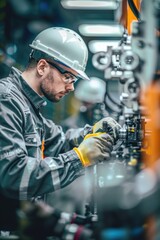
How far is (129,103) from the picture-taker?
235 centimetres

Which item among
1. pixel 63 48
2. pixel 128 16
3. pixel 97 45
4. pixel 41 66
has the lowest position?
pixel 97 45

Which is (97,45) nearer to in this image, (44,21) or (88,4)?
(88,4)

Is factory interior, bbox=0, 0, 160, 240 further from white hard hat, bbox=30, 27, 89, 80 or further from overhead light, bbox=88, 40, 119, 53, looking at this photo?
overhead light, bbox=88, 40, 119, 53

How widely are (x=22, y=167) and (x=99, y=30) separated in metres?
6.79

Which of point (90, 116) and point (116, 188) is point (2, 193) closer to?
point (116, 188)

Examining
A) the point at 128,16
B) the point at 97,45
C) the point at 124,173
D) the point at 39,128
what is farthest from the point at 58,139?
the point at 97,45

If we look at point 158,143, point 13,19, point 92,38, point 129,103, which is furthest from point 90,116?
point 158,143

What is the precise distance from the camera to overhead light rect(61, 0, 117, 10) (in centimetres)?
709

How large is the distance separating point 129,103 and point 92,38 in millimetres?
6943

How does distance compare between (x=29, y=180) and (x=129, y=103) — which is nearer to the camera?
(x=129, y=103)

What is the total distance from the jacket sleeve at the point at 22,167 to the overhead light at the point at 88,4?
4597 millimetres

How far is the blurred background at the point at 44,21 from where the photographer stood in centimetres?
630

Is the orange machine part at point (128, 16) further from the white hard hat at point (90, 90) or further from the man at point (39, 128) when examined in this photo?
the white hard hat at point (90, 90)

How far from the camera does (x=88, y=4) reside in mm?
7418
